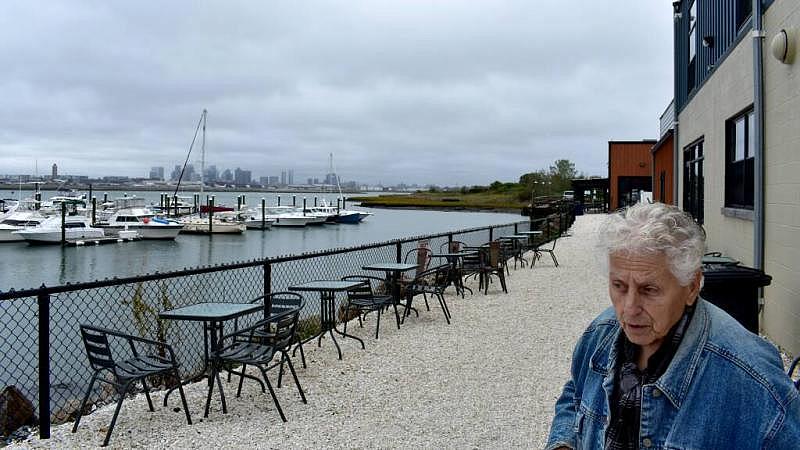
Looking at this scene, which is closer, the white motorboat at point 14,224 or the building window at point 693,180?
the building window at point 693,180

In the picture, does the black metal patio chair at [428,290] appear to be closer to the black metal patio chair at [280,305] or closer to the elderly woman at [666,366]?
the black metal patio chair at [280,305]

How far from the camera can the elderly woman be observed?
1490 millimetres

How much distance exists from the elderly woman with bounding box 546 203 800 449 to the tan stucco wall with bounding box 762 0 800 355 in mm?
5119

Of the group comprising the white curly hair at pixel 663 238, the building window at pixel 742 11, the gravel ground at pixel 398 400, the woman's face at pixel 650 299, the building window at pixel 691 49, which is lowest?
the gravel ground at pixel 398 400

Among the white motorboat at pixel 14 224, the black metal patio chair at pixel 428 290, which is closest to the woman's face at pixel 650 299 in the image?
the black metal patio chair at pixel 428 290

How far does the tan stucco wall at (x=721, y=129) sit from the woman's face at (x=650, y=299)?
22.9 feet

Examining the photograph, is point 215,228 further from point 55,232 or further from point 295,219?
point 55,232

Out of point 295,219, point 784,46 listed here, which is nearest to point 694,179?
point 784,46

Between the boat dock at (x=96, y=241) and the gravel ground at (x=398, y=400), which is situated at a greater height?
the gravel ground at (x=398, y=400)

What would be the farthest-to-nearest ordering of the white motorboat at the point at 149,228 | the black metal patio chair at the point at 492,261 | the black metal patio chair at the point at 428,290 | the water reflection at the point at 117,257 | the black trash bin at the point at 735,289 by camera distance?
the white motorboat at the point at 149,228 < the water reflection at the point at 117,257 < the black metal patio chair at the point at 492,261 < the black metal patio chair at the point at 428,290 < the black trash bin at the point at 735,289

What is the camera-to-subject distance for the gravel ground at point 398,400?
4559 millimetres

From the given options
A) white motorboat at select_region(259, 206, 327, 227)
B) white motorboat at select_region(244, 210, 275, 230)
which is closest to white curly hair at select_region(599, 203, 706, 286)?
white motorboat at select_region(244, 210, 275, 230)

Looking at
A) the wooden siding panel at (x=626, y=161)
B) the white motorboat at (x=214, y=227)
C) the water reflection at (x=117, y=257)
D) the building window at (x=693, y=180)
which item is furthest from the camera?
the white motorboat at (x=214, y=227)

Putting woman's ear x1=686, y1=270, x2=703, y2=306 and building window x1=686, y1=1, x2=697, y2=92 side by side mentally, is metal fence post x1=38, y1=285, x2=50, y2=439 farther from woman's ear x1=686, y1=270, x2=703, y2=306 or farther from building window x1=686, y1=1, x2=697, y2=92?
building window x1=686, y1=1, x2=697, y2=92
